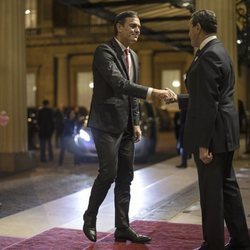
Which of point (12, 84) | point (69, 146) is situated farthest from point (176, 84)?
point (12, 84)

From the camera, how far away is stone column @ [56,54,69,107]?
3878 centimetres

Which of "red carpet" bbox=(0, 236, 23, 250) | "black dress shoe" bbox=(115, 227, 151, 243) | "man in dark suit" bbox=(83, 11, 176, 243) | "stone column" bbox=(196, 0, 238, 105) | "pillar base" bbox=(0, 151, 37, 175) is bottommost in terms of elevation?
"pillar base" bbox=(0, 151, 37, 175)

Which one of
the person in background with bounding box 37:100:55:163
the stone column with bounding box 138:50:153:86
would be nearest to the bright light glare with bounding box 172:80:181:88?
the stone column with bounding box 138:50:153:86

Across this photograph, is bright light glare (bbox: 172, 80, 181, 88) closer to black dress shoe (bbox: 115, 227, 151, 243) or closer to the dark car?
the dark car

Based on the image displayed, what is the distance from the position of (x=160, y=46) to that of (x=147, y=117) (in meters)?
22.4

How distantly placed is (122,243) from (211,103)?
167 centimetres

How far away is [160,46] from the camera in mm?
37219

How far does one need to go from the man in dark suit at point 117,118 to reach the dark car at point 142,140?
24.2 ft

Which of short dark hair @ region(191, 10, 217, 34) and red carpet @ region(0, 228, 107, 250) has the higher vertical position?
short dark hair @ region(191, 10, 217, 34)

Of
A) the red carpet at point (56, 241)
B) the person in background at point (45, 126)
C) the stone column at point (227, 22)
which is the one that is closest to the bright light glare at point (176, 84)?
the person in background at point (45, 126)

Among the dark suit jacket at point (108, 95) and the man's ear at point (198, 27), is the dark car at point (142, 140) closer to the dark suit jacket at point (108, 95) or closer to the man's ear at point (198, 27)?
the dark suit jacket at point (108, 95)

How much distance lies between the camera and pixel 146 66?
122ft

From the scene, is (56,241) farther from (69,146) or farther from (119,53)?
(69,146)

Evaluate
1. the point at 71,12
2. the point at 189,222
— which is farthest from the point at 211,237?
the point at 71,12
